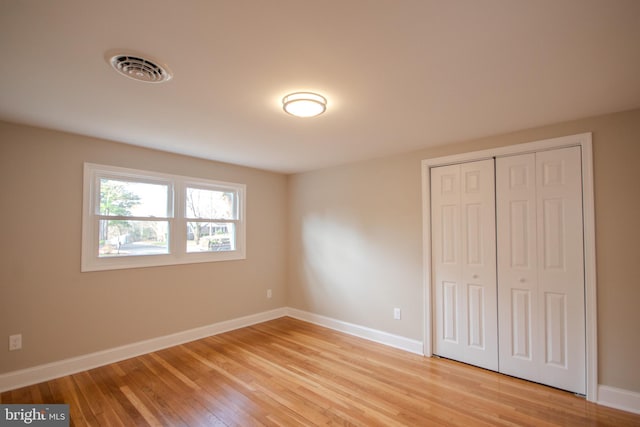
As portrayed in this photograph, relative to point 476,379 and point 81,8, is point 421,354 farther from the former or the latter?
point 81,8

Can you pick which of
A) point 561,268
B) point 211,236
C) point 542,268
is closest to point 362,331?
point 542,268

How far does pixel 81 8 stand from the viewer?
1306 millimetres

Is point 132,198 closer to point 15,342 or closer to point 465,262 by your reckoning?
point 15,342

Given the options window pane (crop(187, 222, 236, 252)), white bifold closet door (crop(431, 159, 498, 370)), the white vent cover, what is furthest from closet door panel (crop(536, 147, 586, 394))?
window pane (crop(187, 222, 236, 252))

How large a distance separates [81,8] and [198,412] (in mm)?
2688

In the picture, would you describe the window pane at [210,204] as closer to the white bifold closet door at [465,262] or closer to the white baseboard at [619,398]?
the white bifold closet door at [465,262]

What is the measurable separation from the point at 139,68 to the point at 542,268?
361cm

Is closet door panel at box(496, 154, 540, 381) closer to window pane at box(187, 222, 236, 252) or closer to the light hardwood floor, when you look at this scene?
the light hardwood floor

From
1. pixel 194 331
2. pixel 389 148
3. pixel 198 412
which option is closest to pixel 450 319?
pixel 389 148

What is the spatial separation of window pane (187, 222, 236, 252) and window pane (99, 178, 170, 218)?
1.41ft

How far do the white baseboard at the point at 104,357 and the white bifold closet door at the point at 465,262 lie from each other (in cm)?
287

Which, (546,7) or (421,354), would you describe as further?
(421,354)

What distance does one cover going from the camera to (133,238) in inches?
138

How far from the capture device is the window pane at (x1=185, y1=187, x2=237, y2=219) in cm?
405
